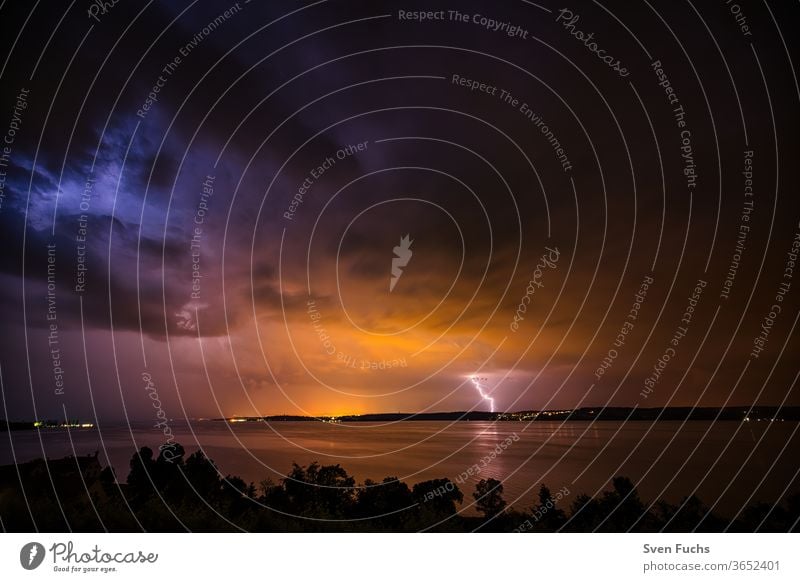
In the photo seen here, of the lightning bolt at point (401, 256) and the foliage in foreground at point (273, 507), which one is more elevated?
the lightning bolt at point (401, 256)

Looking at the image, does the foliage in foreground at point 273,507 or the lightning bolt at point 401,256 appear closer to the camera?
the foliage in foreground at point 273,507

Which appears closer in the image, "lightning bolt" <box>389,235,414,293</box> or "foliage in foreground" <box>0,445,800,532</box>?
"foliage in foreground" <box>0,445,800,532</box>

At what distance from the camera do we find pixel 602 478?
129 feet

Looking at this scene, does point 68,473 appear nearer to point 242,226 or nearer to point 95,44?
point 242,226

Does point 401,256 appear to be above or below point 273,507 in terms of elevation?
above

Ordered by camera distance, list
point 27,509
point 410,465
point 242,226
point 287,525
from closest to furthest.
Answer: point 27,509, point 287,525, point 242,226, point 410,465

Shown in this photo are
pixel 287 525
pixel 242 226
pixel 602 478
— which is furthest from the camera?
pixel 602 478

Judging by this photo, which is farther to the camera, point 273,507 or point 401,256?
point 401,256

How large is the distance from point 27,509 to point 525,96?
519 inches

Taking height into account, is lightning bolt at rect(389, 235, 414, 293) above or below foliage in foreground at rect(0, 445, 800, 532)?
above
